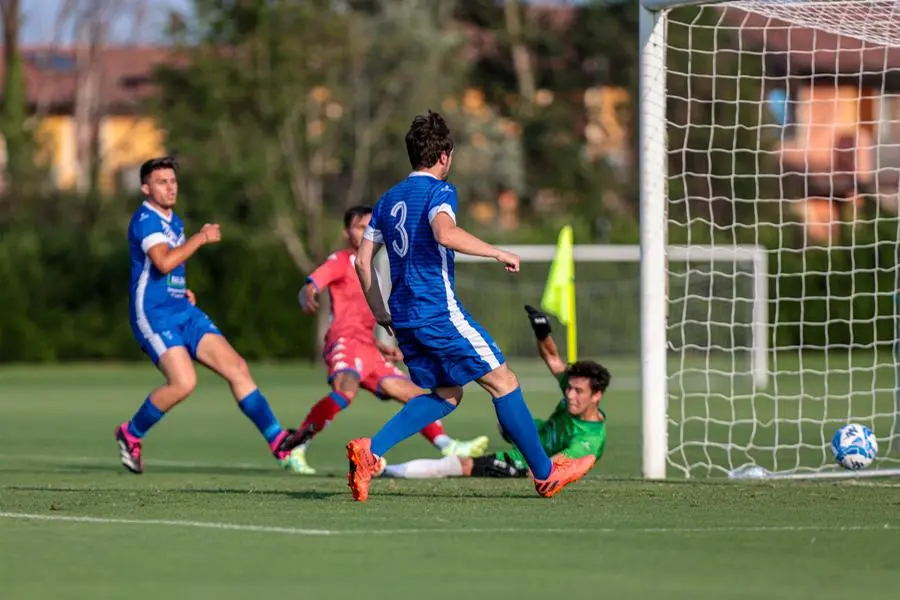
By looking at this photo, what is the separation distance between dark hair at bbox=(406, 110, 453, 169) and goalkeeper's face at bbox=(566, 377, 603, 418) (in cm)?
217

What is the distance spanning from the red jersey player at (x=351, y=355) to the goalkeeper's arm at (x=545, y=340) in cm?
120

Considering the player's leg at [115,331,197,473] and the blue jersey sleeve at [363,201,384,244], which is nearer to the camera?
the blue jersey sleeve at [363,201,384,244]

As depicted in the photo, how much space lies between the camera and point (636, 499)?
29.0 ft

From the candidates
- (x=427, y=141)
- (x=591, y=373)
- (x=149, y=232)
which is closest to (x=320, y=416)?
(x=149, y=232)

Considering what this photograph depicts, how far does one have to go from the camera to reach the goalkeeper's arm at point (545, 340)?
9766 mm

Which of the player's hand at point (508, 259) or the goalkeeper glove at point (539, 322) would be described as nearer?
the player's hand at point (508, 259)

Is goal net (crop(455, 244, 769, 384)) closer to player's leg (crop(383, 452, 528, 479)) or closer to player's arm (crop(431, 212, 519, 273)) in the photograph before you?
player's leg (crop(383, 452, 528, 479))

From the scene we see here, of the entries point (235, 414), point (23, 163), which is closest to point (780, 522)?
point (235, 414)

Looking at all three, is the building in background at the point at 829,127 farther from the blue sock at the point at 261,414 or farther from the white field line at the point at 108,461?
the white field line at the point at 108,461

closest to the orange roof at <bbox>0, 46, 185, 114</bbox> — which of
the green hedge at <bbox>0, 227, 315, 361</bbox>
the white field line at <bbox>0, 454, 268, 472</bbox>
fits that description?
the green hedge at <bbox>0, 227, 315, 361</bbox>

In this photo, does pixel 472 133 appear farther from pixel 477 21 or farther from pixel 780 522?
pixel 780 522

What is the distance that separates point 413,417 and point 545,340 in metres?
1.66

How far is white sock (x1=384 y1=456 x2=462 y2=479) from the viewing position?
415 inches

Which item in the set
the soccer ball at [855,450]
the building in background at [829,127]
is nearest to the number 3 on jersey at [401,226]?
the soccer ball at [855,450]
